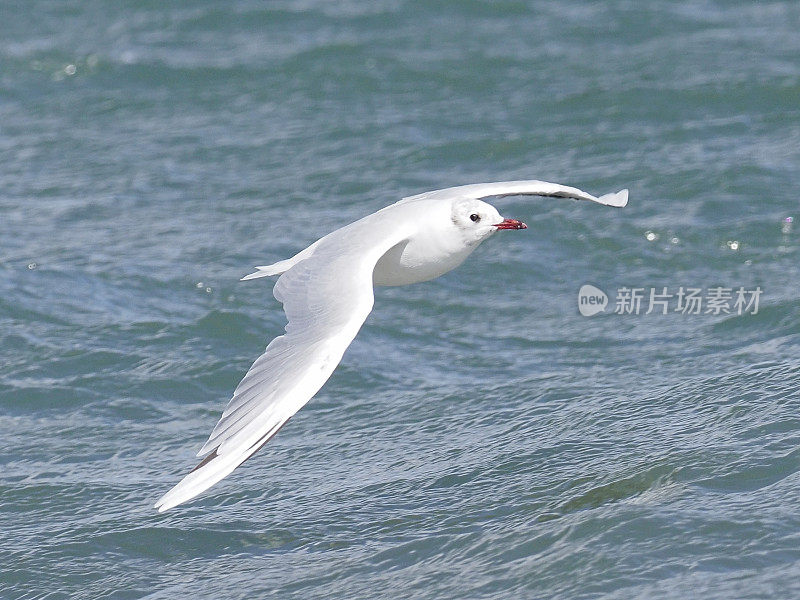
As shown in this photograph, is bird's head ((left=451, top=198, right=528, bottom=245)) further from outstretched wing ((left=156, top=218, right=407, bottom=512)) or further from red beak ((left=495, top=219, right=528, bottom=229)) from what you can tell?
outstretched wing ((left=156, top=218, right=407, bottom=512))

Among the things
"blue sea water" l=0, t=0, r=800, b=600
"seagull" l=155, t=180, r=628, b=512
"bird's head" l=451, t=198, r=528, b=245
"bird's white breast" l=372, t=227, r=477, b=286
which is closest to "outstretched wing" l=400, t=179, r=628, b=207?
"seagull" l=155, t=180, r=628, b=512

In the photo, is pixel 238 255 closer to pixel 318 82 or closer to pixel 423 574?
pixel 318 82

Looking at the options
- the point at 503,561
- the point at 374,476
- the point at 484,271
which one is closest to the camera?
the point at 503,561

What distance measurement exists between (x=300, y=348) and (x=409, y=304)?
3560mm

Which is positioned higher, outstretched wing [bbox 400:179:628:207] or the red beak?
outstretched wing [bbox 400:179:628:207]

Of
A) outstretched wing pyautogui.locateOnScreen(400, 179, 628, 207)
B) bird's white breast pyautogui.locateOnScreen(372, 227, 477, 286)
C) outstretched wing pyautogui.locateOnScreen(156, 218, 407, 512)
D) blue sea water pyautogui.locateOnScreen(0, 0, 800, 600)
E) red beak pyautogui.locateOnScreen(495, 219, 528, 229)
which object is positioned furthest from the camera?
outstretched wing pyautogui.locateOnScreen(400, 179, 628, 207)

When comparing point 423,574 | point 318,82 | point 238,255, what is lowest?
point 423,574

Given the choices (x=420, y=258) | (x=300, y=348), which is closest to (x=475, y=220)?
(x=420, y=258)

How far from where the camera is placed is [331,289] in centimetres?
568

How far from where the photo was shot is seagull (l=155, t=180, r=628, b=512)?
4840 mm

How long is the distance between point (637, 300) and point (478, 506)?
2.99m

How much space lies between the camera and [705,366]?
24.5 ft

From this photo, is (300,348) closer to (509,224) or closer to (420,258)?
(420,258)

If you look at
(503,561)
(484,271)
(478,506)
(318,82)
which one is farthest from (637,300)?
(318,82)
